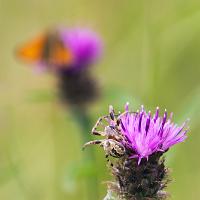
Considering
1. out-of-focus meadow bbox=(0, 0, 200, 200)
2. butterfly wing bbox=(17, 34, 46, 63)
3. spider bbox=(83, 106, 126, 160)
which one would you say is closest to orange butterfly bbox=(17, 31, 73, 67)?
butterfly wing bbox=(17, 34, 46, 63)

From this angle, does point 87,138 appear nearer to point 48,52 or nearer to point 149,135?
point 48,52

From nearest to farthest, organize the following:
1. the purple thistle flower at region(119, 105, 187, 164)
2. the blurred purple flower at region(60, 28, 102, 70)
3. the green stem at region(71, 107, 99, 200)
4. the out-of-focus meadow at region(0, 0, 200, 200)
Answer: the purple thistle flower at region(119, 105, 187, 164) → the green stem at region(71, 107, 99, 200) → the out-of-focus meadow at region(0, 0, 200, 200) → the blurred purple flower at region(60, 28, 102, 70)

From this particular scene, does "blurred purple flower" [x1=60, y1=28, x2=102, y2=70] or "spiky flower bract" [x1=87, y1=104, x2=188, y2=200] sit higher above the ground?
"blurred purple flower" [x1=60, y1=28, x2=102, y2=70]

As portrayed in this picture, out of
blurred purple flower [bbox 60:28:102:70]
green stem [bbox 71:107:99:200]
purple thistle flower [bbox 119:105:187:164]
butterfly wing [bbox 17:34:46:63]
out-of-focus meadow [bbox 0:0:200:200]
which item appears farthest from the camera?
blurred purple flower [bbox 60:28:102:70]

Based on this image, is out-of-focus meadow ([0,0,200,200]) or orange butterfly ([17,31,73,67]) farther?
orange butterfly ([17,31,73,67])

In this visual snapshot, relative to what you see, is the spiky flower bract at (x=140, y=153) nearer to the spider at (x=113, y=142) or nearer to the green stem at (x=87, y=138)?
the spider at (x=113, y=142)

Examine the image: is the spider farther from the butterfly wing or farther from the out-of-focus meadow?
the butterfly wing

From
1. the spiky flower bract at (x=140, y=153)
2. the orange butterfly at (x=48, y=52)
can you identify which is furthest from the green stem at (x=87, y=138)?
the spiky flower bract at (x=140, y=153)
